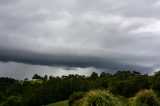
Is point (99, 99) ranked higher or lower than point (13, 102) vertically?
higher

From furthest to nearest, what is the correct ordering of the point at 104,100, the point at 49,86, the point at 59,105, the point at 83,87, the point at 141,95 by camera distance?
1. the point at 49,86
2. the point at 83,87
3. the point at 59,105
4. the point at 141,95
5. the point at 104,100

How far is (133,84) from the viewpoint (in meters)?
149

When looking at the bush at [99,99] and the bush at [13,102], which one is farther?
the bush at [13,102]

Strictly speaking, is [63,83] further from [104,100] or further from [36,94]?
[104,100]

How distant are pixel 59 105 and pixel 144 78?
107 feet

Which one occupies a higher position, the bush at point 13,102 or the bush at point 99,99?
the bush at point 99,99

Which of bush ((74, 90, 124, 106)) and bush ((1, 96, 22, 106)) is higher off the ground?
Result: bush ((74, 90, 124, 106))

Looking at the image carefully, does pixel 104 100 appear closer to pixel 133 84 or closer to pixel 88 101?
pixel 88 101

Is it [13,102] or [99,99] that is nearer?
[99,99]

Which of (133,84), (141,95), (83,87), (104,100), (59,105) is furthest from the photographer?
(83,87)

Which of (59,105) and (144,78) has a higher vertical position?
(144,78)

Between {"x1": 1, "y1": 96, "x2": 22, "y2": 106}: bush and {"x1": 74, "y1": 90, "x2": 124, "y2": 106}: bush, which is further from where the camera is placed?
{"x1": 1, "y1": 96, "x2": 22, "y2": 106}: bush

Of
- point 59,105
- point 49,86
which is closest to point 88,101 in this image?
point 59,105

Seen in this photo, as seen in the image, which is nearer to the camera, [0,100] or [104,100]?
[104,100]
